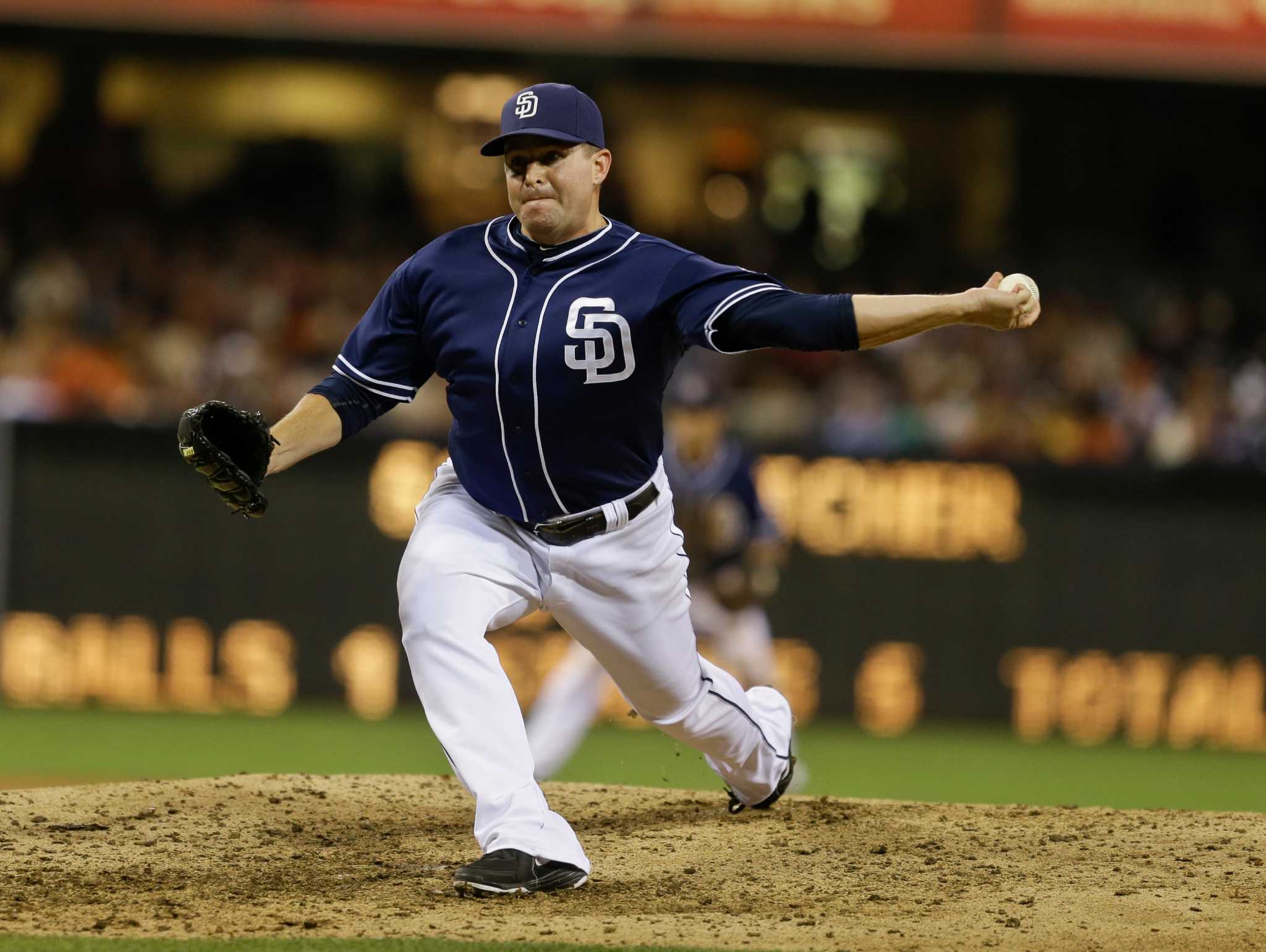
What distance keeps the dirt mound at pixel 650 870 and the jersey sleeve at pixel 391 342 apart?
1295mm

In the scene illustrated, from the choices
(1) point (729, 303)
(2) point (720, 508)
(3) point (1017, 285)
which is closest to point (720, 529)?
(2) point (720, 508)

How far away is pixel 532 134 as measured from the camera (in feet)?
15.0

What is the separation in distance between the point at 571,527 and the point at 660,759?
4526 mm

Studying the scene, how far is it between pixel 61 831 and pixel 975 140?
41.9 ft

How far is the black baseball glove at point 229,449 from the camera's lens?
4340 millimetres

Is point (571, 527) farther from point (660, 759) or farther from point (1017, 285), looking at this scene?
point (660, 759)

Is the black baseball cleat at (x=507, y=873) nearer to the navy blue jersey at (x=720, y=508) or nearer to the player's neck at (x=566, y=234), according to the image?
the player's neck at (x=566, y=234)

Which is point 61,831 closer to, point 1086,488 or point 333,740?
point 333,740

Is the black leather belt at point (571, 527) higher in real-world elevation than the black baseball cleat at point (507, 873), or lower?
higher

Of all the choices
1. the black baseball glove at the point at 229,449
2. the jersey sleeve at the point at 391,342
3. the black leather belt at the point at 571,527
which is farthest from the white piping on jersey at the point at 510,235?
the black baseball glove at the point at 229,449

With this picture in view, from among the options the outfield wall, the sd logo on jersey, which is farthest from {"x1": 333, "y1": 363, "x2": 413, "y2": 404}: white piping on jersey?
the outfield wall

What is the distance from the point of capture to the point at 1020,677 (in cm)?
982

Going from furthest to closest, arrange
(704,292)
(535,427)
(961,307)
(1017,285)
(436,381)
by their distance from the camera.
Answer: (436,381), (535,427), (704,292), (1017,285), (961,307)

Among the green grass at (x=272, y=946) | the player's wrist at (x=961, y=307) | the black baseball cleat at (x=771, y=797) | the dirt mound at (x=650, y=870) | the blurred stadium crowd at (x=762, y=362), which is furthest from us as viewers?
the blurred stadium crowd at (x=762, y=362)
